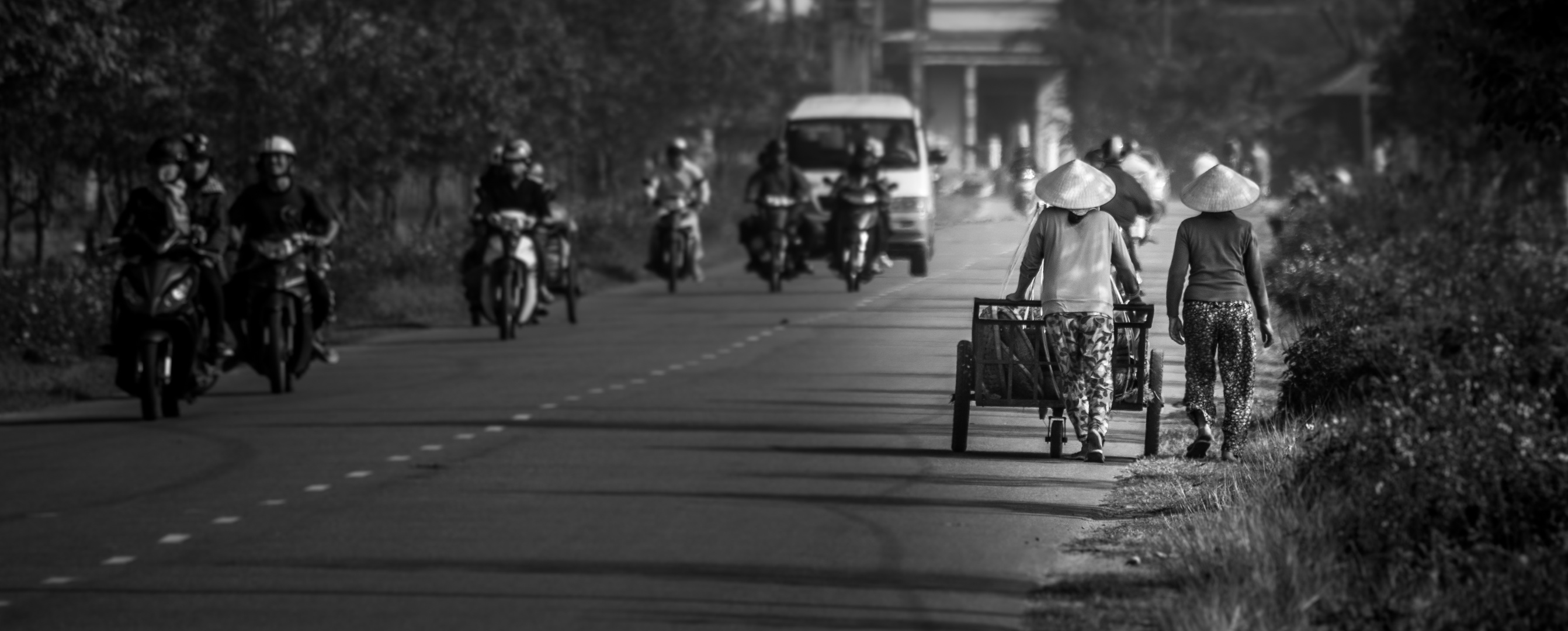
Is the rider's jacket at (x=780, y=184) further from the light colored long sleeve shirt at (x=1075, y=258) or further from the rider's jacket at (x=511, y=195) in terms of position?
the light colored long sleeve shirt at (x=1075, y=258)

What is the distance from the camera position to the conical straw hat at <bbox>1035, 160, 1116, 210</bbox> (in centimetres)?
1156

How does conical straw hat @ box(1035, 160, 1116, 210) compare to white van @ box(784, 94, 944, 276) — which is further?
white van @ box(784, 94, 944, 276)

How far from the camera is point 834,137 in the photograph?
3241cm

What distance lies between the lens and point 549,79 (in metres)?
34.9

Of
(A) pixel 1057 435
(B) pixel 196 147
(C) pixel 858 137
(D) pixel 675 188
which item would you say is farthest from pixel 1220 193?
(C) pixel 858 137

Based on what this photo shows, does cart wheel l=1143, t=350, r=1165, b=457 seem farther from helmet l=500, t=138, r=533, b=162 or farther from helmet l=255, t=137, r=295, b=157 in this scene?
helmet l=500, t=138, r=533, b=162

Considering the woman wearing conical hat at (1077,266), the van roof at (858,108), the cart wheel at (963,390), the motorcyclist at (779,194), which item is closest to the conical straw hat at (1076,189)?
the woman wearing conical hat at (1077,266)

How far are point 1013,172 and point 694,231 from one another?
16267 mm

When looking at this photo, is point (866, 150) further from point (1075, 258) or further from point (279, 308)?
point (1075, 258)

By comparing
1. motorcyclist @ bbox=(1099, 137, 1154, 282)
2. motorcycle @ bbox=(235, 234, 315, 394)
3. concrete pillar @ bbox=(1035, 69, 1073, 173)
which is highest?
concrete pillar @ bbox=(1035, 69, 1073, 173)

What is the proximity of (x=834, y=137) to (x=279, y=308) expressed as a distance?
636 inches

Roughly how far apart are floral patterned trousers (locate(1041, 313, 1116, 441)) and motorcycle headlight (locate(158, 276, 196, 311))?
6208mm

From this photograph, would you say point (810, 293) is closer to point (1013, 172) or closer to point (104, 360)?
point (104, 360)

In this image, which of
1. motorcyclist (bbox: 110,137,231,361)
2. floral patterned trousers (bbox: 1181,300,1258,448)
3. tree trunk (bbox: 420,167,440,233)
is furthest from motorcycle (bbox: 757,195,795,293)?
floral patterned trousers (bbox: 1181,300,1258,448)
